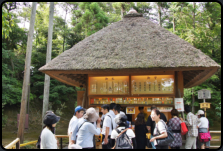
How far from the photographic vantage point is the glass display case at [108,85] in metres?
7.87

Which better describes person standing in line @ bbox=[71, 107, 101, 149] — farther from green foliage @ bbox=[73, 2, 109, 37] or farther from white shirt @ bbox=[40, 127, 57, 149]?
green foliage @ bbox=[73, 2, 109, 37]

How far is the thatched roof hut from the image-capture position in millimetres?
6441

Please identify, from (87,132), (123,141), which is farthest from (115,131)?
(87,132)

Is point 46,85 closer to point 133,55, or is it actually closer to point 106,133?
point 133,55

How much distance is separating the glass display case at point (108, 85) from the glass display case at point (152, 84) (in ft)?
1.11

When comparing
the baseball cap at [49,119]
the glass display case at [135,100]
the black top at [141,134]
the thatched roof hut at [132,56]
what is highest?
the thatched roof hut at [132,56]

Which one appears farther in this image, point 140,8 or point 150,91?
point 140,8

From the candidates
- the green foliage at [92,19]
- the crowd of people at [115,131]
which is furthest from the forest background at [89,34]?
the crowd of people at [115,131]

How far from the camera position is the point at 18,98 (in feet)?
53.6

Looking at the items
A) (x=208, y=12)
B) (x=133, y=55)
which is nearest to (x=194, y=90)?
(x=208, y=12)

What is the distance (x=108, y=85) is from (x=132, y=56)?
5.71 feet

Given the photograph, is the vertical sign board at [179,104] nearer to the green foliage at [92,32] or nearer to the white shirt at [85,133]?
the white shirt at [85,133]

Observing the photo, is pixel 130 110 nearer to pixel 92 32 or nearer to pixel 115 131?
pixel 115 131

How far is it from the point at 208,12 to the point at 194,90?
726cm
